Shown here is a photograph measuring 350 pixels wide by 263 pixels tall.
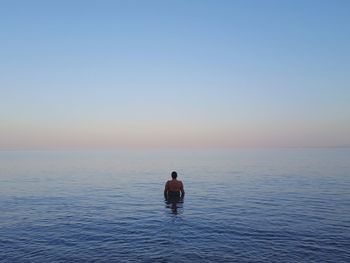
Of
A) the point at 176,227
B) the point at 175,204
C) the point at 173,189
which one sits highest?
the point at 173,189

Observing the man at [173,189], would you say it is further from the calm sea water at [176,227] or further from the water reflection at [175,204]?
the calm sea water at [176,227]

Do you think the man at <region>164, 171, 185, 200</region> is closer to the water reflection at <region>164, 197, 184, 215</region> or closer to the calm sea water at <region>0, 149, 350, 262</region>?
the water reflection at <region>164, 197, 184, 215</region>

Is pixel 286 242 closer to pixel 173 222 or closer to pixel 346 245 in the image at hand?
pixel 346 245

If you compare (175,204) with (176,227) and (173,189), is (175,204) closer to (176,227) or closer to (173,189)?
(173,189)

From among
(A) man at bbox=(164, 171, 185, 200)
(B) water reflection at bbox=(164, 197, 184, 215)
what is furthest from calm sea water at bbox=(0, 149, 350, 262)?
(A) man at bbox=(164, 171, 185, 200)

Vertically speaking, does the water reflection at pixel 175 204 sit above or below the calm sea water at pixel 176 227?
above

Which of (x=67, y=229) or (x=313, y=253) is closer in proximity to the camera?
(x=313, y=253)

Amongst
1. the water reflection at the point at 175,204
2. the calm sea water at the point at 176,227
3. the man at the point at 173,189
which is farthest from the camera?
the man at the point at 173,189

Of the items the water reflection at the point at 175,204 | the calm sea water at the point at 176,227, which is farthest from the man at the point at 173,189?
the calm sea water at the point at 176,227

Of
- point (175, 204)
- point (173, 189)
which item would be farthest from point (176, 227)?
point (173, 189)

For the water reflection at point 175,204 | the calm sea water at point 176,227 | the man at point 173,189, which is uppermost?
the man at point 173,189

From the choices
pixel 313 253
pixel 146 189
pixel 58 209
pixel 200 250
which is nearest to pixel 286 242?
pixel 313 253

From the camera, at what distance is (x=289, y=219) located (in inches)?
1046

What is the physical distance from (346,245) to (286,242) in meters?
2.95
